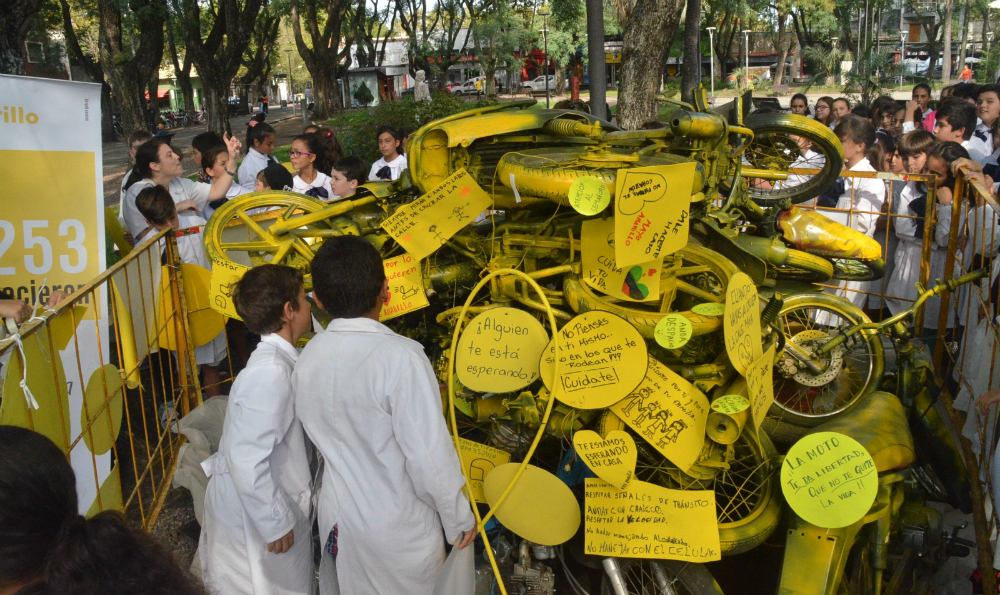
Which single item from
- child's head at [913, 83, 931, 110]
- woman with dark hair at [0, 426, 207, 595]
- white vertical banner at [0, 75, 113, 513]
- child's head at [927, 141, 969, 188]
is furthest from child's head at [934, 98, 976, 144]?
woman with dark hair at [0, 426, 207, 595]

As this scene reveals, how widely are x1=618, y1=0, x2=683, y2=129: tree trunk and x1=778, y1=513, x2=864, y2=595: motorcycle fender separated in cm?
650

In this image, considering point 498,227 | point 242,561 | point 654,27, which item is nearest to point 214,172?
point 498,227

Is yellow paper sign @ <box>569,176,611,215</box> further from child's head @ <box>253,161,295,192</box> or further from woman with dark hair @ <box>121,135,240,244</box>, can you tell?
child's head @ <box>253,161,295,192</box>

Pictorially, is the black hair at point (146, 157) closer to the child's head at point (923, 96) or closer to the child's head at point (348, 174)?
the child's head at point (348, 174)

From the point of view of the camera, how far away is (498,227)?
3.37 m

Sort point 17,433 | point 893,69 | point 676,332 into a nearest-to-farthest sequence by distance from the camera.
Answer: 1. point 17,433
2. point 676,332
3. point 893,69

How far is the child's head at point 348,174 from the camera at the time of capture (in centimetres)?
530

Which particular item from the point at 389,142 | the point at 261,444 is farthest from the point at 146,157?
the point at 261,444

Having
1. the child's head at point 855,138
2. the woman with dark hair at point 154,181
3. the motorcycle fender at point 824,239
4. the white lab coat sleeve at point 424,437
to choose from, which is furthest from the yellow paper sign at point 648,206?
the child's head at point 855,138

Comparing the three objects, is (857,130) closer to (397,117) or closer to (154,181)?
(154,181)

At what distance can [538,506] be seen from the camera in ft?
9.24

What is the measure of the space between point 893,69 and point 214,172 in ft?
82.7

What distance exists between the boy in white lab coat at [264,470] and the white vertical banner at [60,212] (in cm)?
61

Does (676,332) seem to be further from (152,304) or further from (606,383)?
(152,304)
